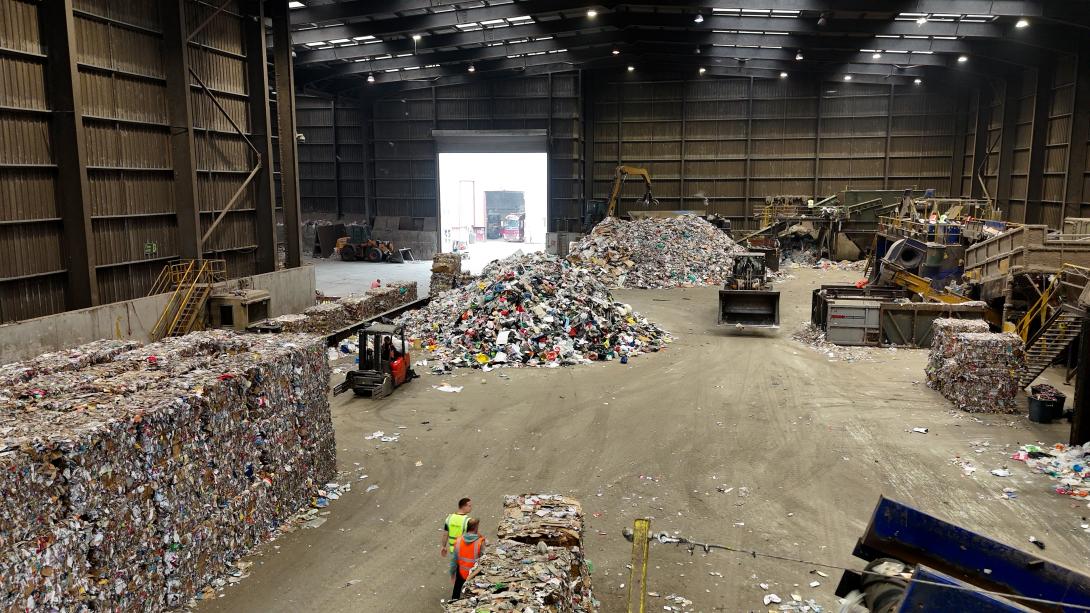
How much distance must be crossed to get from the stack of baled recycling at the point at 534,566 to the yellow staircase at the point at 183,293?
38.4ft

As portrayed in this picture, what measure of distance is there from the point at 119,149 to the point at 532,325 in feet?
30.1

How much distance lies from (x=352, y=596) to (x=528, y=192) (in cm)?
4096

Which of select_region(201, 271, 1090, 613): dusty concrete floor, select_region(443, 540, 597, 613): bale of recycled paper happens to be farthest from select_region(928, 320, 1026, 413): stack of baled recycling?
select_region(443, 540, 597, 613): bale of recycled paper

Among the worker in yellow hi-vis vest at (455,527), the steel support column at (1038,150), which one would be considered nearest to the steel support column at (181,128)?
the worker in yellow hi-vis vest at (455,527)

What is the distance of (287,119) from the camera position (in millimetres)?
19922

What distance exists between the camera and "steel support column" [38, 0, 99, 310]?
12.9 m

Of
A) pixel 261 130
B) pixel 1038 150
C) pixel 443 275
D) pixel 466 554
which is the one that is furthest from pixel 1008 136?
pixel 466 554

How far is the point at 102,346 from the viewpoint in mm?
9375

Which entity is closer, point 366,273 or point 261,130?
point 261,130

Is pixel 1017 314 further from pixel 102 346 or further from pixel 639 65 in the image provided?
pixel 639 65

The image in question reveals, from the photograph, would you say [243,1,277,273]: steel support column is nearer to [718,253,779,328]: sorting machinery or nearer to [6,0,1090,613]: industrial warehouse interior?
[6,0,1090,613]: industrial warehouse interior

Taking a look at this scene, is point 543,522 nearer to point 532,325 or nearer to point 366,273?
point 532,325

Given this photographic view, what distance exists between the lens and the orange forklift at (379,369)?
40.2 ft

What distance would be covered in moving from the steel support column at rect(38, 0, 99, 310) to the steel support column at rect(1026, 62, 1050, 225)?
29581 mm
